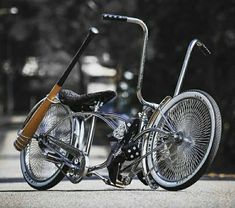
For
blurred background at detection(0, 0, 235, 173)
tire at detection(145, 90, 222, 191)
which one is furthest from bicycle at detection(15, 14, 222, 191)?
blurred background at detection(0, 0, 235, 173)

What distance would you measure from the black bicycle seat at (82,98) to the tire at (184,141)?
563 millimetres

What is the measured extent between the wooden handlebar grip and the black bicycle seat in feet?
0.35

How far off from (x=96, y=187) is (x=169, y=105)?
1286 mm

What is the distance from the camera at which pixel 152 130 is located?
25.2ft

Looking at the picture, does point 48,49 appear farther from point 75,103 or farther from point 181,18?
point 75,103

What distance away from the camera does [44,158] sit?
878 centimetres

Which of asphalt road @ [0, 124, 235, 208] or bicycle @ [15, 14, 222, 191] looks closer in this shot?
asphalt road @ [0, 124, 235, 208]

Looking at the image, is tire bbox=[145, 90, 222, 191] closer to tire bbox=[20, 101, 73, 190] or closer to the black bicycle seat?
the black bicycle seat

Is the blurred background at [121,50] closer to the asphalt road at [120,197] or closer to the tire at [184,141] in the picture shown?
the asphalt road at [120,197]

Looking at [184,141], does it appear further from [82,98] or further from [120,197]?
[82,98]

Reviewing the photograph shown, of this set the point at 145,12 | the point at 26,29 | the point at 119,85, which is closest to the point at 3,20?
the point at 26,29

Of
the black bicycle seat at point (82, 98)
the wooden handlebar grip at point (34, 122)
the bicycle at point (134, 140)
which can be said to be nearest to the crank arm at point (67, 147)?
the bicycle at point (134, 140)

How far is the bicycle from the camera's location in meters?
7.38

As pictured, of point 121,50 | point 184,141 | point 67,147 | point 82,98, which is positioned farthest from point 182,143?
point 121,50
